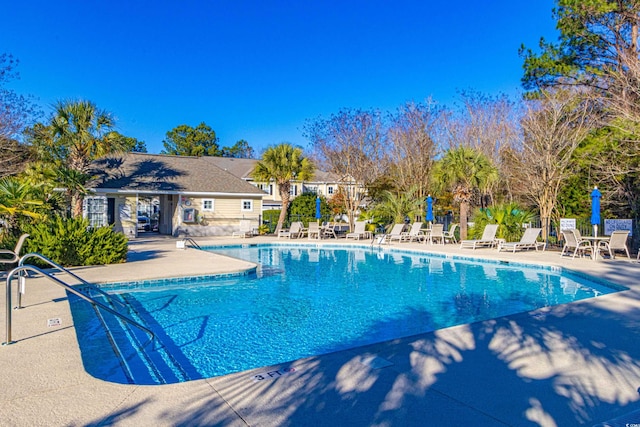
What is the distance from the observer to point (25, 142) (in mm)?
20938

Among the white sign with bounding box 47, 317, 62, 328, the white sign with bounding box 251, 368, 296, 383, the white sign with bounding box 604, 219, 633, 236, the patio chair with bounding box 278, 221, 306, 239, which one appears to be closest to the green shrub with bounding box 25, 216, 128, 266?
the white sign with bounding box 47, 317, 62, 328

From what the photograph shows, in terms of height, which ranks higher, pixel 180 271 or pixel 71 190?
pixel 71 190

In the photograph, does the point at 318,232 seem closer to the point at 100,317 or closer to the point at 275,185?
the point at 100,317

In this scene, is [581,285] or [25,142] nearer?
[581,285]

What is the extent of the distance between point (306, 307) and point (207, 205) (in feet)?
60.6

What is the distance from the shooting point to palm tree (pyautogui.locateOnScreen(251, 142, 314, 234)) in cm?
2497

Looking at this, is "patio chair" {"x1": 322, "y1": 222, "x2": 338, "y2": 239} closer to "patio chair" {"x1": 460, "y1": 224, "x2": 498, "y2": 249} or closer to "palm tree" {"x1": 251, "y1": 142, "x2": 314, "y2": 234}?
"palm tree" {"x1": 251, "y1": 142, "x2": 314, "y2": 234}

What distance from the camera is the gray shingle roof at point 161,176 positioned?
23422 mm

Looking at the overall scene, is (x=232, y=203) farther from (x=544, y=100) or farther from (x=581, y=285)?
(x=581, y=285)

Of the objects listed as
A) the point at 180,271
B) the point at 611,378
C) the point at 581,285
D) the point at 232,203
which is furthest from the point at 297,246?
the point at 611,378

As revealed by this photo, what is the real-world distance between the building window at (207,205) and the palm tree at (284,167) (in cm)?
308

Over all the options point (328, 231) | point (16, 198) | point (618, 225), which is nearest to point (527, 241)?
point (618, 225)

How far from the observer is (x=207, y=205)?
83.2 ft

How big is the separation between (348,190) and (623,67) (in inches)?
588
